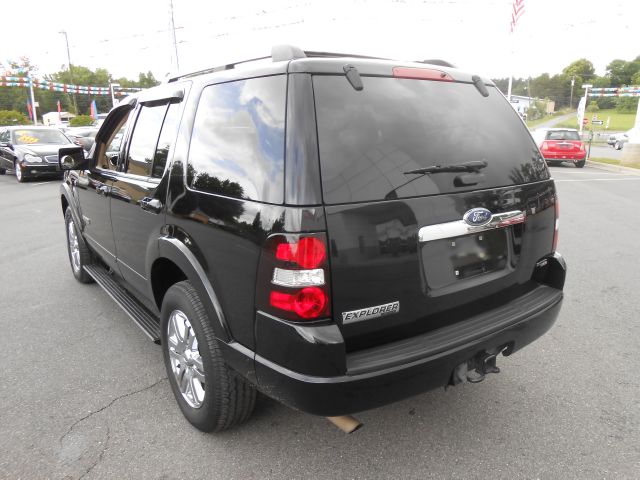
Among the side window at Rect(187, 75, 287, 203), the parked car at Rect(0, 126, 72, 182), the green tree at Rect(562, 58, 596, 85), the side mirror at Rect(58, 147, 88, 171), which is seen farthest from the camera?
the green tree at Rect(562, 58, 596, 85)

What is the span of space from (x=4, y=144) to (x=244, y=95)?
56.8ft

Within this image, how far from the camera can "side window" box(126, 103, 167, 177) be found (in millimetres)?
3037

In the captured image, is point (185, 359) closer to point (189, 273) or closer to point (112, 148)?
point (189, 273)

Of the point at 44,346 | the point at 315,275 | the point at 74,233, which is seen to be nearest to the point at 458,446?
the point at 315,275

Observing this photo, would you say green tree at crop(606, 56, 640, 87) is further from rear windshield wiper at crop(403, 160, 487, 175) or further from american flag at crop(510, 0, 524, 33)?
rear windshield wiper at crop(403, 160, 487, 175)

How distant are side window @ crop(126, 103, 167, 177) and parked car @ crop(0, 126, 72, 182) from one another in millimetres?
11989

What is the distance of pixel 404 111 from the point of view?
2.27m

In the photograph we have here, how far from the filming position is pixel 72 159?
428cm

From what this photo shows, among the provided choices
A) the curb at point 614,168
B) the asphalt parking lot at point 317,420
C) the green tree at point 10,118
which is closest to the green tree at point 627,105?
the curb at point 614,168

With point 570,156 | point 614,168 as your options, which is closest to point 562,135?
point 570,156

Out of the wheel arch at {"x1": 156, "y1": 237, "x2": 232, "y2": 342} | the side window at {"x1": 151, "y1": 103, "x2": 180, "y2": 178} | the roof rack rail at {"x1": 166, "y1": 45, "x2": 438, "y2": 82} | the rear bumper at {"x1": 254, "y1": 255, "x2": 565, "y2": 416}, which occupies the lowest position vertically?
the rear bumper at {"x1": 254, "y1": 255, "x2": 565, "y2": 416}

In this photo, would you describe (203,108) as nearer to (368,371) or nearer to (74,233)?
(368,371)

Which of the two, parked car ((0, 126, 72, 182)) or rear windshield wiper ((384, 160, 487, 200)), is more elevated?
rear windshield wiper ((384, 160, 487, 200))

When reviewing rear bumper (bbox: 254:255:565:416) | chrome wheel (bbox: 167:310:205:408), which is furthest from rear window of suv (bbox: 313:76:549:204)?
chrome wheel (bbox: 167:310:205:408)
